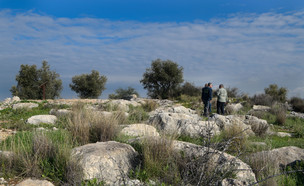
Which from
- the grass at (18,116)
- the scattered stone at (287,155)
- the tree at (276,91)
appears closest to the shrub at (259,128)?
the scattered stone at (287,155)

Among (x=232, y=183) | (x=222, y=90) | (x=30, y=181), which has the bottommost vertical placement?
(x=30, y=181)

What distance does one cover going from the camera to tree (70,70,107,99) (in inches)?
1583

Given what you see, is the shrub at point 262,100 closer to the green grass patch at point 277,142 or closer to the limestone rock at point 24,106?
the green grass patch at point 277,142

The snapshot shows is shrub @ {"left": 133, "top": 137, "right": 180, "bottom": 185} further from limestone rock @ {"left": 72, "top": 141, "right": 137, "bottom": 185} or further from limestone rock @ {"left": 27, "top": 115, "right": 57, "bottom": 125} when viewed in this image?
limestone rock @ {"left": 27, "top": 115, "right": 57, "bottom": 125}

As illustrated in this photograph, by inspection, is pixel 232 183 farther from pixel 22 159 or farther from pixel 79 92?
pixel 79 92

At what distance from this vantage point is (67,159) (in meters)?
4.54

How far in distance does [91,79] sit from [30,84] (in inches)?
352

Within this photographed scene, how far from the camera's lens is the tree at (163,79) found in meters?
36.8

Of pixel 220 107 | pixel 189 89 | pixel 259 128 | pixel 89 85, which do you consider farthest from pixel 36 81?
pixel 259 128

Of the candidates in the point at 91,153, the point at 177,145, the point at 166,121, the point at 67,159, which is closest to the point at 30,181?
the point at 67,159

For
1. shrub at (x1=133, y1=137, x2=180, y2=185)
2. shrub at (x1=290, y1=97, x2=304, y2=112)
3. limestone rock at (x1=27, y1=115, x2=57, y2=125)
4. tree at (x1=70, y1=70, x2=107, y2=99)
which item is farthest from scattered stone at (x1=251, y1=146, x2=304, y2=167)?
tree at (x1=70, y1=70, x2=107, y2=99)

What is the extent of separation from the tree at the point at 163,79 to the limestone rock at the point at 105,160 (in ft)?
103

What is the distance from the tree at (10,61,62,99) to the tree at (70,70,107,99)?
4.82 m

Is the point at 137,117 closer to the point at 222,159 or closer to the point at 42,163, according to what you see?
the point at 42,163
